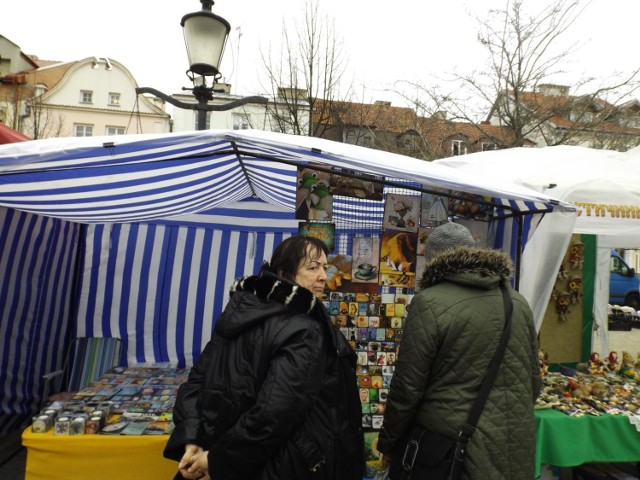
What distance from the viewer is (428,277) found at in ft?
6.64

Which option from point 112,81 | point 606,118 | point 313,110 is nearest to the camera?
point 606,118

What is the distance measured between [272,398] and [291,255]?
1.92ft

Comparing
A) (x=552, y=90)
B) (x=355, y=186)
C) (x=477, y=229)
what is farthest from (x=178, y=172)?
(x=552, y=90)

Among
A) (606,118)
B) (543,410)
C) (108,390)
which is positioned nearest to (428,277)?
(543,410)

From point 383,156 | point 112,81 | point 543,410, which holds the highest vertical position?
point 112,81

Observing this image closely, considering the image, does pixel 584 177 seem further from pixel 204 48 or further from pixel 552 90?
pixel 552 90

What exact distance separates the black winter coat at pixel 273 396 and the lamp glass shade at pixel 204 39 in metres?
2.69


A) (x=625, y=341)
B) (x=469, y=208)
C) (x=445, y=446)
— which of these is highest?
(x=469, y=208)

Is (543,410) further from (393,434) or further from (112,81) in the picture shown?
(112,81)

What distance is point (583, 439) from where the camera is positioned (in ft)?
9.59

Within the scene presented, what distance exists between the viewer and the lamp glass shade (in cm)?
366

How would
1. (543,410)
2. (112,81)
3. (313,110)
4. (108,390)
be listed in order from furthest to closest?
(112,81)
(313,110)
(108,390)
(543,410)

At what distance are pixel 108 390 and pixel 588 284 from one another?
479cm

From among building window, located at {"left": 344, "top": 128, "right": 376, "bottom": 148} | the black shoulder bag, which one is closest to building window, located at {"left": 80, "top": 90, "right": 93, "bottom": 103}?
building window, located at {"left": 344, "top": 128, "right": 376, "bottom": 148}
